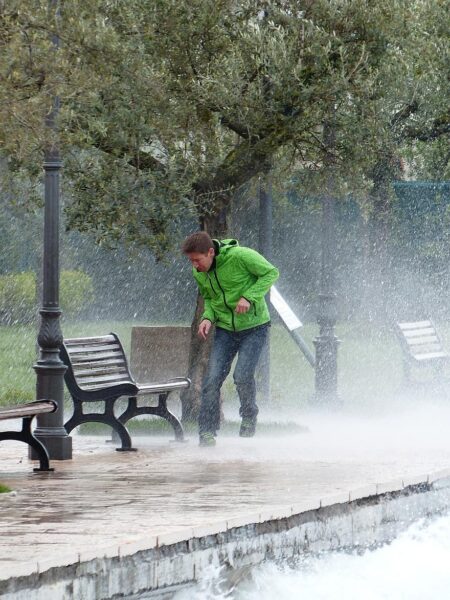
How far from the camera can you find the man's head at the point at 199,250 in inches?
456

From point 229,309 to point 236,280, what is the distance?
0.26 meters

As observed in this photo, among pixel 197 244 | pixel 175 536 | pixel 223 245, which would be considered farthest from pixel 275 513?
pixel 223 245

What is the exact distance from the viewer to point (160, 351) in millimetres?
14641

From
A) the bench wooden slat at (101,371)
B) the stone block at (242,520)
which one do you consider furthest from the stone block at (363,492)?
the bench wooden slat at (101,371)

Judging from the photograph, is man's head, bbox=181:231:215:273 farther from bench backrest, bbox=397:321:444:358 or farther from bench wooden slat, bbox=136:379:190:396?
bench backrest, bbox=397:321:444:358

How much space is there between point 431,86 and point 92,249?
2021 centimetres

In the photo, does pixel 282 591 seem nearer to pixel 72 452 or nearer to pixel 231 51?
pixel 72 452

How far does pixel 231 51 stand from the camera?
537 inches

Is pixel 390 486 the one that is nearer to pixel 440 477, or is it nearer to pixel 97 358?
pixel 440 477

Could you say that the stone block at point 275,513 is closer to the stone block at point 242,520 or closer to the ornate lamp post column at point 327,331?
the stone block at point 242,520

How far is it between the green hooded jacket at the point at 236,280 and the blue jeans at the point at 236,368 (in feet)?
0.36

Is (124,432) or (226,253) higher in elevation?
(226,253)

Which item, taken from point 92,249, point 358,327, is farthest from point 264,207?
→ point 92,249

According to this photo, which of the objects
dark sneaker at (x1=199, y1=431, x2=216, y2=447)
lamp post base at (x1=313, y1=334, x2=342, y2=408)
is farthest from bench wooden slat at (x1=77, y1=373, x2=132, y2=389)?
lamp post base at (x1=313, y1=334, x2=342, y2=408)
